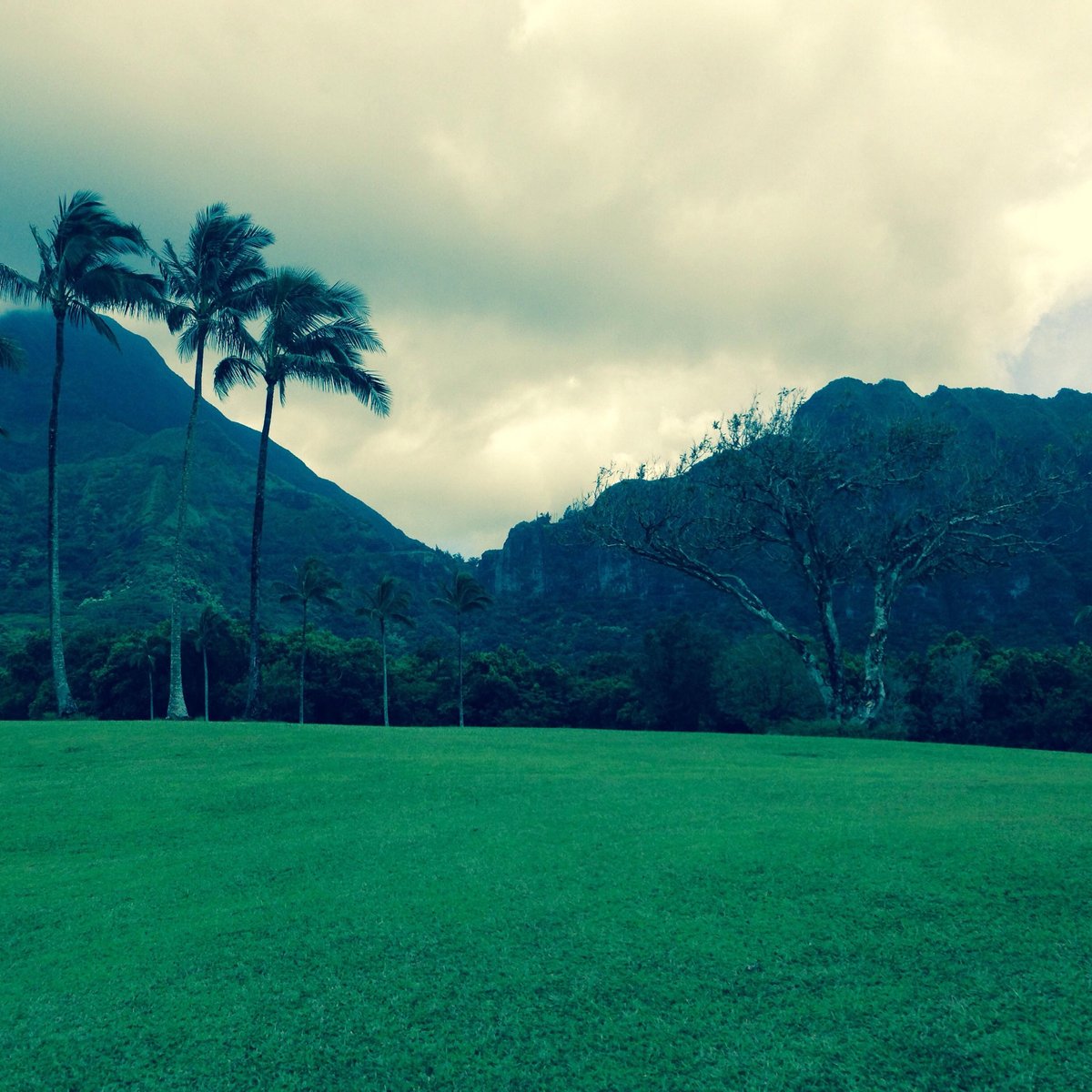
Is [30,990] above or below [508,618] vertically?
below

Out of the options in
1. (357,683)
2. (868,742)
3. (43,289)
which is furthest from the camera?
(357,683)

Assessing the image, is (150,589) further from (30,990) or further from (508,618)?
(30,990)

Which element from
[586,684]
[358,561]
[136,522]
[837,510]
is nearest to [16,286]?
[837,510]

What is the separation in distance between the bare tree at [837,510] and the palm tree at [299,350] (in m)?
10.6

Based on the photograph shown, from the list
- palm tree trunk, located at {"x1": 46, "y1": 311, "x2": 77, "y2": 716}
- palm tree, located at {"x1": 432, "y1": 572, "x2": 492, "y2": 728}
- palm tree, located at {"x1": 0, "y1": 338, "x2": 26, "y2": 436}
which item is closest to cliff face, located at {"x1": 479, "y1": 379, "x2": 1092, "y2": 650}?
palm tree, located at {"x1": 432, "y1": 572, "x2": 492, "y2": 728}

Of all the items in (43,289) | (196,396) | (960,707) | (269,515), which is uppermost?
(269,515)

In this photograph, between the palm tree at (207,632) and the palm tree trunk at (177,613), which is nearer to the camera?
the palm tree trunk at (177,613)

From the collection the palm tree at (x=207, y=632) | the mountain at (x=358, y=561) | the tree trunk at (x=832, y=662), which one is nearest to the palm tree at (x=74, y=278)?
the tree trunk at (x=832, y=662)

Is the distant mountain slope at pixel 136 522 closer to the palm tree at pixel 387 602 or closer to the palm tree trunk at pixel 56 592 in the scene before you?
the palm tree at pixel 387 602

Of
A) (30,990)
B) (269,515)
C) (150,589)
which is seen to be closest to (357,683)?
(150,589)

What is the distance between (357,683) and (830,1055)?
5925 cm

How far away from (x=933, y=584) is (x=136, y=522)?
94.2 meters

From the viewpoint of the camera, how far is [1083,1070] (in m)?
3.85

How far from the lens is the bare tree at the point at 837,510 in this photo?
78.3ft
